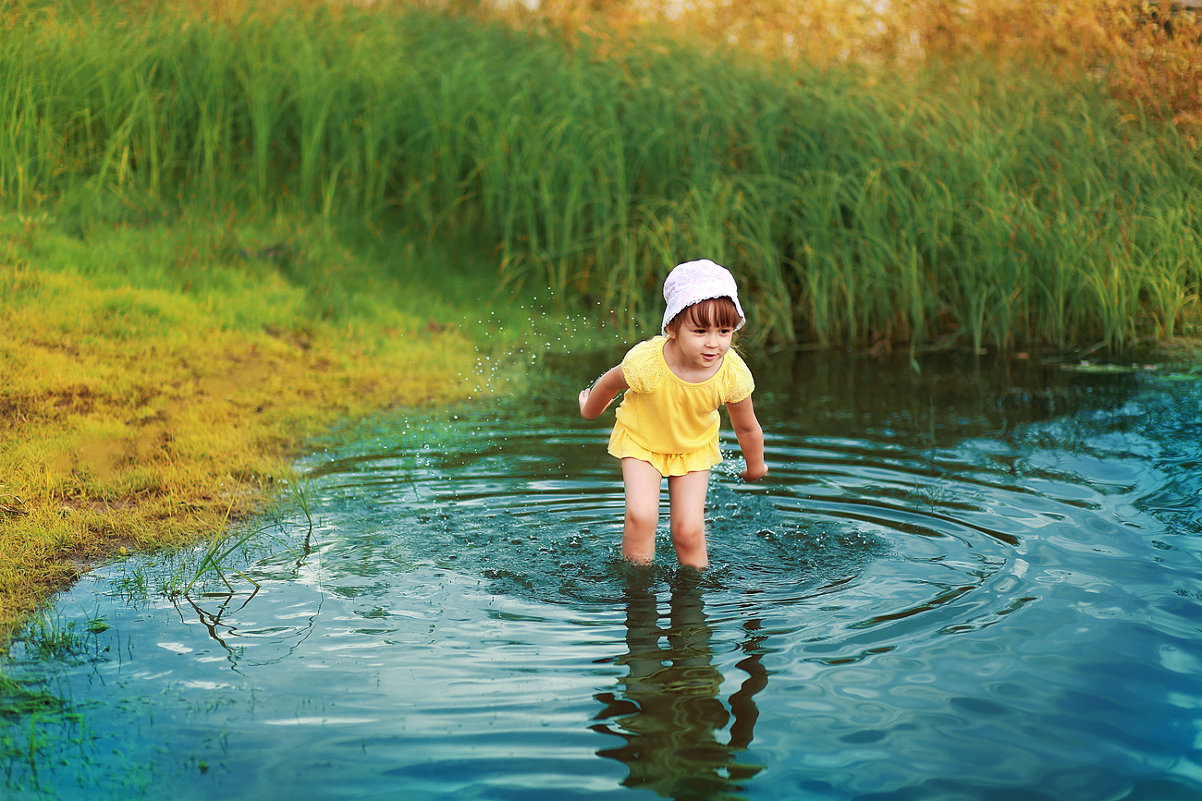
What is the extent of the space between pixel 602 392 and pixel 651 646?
114 centimetres

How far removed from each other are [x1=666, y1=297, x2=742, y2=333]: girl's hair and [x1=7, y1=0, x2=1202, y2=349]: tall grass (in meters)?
4.75

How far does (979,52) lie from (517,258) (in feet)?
16.1

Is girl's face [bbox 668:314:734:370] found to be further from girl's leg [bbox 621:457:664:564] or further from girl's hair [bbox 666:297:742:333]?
girl's leg [bbox 621:457:664:564]

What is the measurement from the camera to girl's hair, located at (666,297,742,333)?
14.0 ft

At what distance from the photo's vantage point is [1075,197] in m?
9.12

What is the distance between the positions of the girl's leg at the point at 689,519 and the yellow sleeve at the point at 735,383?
0.36m

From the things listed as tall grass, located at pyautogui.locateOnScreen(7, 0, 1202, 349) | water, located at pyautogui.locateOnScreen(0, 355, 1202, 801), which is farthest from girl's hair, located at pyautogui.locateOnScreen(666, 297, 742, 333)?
tall grass, located at pyautogui.locateOnScreen(7, 0, 1202, 349)

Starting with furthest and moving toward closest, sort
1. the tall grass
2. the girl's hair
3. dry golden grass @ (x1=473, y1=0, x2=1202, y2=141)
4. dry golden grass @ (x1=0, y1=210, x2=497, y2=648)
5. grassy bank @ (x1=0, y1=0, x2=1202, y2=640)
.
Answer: dry golden grass @ (x1=473, y1=0, x2=1202, y2=141)
the tall grass
grassy bank @ (x1=0, y1=0, x2=1202, y2=640)
dry golden grass @ (x1=0, y1=210, x2=497, y2=648)
the girl's hair

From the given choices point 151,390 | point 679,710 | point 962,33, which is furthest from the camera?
point 962,33

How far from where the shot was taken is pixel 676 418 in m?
4.68

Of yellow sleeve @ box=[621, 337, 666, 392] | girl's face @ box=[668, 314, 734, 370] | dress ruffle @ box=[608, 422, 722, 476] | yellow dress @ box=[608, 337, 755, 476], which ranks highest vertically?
girl's face @ box=[668, 314, 734, 370]

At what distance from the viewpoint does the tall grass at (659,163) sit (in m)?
8.80

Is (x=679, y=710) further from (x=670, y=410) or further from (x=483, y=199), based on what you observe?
(x=483, y=199)

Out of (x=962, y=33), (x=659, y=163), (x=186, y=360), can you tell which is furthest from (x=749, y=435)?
(x=962, y=33)
